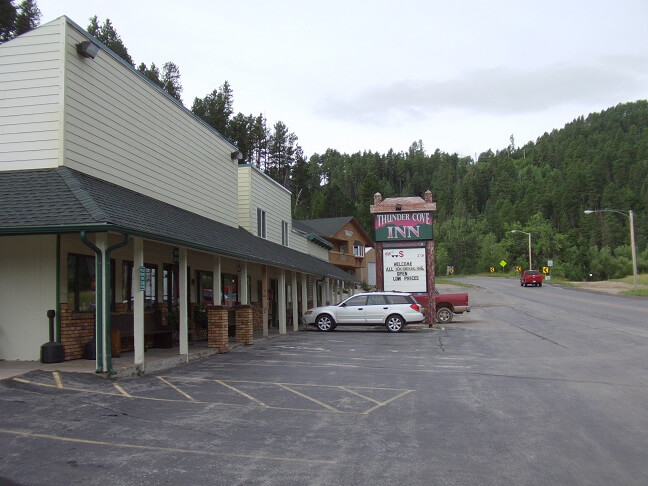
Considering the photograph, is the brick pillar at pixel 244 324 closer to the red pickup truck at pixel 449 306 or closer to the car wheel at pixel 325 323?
the car wheel at pixel 325 323

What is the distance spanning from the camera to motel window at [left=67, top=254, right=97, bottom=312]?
40.1 feet

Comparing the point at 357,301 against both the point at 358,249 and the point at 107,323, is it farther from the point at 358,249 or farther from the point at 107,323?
the point at 358,249

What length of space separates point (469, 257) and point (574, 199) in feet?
132

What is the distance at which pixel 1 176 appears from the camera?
12.0 metres

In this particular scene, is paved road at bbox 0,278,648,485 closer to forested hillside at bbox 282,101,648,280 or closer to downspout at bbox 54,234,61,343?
downspout at bbox 54,234,61,343

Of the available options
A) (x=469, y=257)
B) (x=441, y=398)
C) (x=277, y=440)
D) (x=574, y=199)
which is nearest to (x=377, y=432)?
(x=277, y=440)

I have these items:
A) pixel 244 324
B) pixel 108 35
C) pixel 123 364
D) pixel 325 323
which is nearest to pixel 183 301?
pixel 123 364

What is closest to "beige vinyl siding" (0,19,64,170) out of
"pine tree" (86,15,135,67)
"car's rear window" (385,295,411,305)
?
"car's rear window" (385,295,411,305)

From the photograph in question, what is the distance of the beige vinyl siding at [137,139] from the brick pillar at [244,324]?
3405 mm

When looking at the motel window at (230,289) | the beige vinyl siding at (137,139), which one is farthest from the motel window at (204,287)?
the beige vinyl siding at (137,139)

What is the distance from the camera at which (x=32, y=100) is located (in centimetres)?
1216

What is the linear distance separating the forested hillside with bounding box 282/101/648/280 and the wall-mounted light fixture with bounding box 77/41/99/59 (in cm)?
6505

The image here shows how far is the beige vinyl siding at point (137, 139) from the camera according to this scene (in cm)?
1248

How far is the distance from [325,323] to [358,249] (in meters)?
40.8
